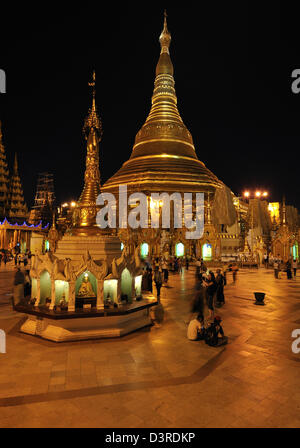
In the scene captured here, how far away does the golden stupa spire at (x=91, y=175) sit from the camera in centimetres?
1049

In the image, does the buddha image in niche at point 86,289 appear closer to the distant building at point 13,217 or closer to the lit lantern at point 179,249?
the lit lantern at point 179,249

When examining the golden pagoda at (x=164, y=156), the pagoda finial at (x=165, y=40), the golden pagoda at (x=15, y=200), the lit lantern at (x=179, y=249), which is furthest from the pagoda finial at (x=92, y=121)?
the golden pagoda at (x=15, y=200)

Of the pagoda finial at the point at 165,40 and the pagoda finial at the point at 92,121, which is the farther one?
the pagoda finial at the point at 165,40

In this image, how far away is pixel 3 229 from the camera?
152 ft

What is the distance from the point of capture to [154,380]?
223 inches

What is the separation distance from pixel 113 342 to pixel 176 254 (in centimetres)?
2621

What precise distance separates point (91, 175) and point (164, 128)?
3685 cm

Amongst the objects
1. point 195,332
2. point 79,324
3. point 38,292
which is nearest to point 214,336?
point 195,332

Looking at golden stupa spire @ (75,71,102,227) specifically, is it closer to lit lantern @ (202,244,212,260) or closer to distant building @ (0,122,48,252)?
lit lantern @ (202,244,212,260)

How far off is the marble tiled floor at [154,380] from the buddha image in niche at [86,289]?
185 centimetres

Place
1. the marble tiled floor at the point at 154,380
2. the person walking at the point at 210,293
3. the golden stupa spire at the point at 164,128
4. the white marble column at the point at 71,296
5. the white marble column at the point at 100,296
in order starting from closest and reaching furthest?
1. the marble tiled floor at the point at 154,380
2. the white marble column at the point at 71,296
3. the white marble column at the point at 100,296
4. the person walking at the point at 210,293
5. the golden stupa spire at the point at 164,128

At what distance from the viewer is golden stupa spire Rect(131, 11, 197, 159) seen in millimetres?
43625

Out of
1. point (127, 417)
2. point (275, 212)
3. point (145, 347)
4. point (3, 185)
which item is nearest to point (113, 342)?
point (145, 347)

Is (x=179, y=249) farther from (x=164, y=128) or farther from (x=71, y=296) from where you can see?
(x=71, y=296)
